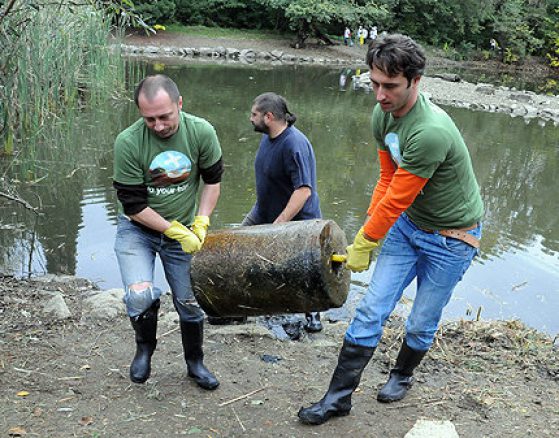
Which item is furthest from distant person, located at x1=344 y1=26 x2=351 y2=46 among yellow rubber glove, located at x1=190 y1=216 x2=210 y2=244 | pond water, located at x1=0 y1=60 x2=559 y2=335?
yellow rubber glove, located at x1=190 y1=216 x2=210 y2=244

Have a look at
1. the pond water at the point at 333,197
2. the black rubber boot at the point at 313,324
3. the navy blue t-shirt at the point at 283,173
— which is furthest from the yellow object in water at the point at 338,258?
the pond water at the point at 333,197

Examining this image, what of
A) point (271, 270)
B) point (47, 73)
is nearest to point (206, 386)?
point (271, 270)

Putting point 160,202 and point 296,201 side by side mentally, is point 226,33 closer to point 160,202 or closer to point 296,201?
point 296,201

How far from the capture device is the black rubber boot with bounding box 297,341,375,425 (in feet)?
10.4

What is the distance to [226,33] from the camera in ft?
101

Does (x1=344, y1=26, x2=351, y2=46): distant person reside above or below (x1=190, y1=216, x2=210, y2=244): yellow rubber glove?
below

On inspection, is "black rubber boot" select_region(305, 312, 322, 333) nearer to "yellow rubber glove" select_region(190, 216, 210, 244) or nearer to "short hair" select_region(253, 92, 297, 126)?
"short hair" select_region(253, 92, 297, 126)

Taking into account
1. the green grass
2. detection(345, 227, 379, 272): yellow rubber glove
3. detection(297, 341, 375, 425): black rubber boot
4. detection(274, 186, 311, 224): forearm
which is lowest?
the green grass

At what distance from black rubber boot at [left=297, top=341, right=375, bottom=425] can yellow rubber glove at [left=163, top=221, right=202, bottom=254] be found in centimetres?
90

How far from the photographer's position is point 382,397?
3.46m

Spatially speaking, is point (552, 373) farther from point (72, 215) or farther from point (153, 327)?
point (72, 215)

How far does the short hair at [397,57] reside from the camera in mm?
2727

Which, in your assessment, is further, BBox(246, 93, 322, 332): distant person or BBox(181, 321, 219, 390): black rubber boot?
BBox(246, 93, 322, 332): distant person

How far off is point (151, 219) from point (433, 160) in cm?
135
